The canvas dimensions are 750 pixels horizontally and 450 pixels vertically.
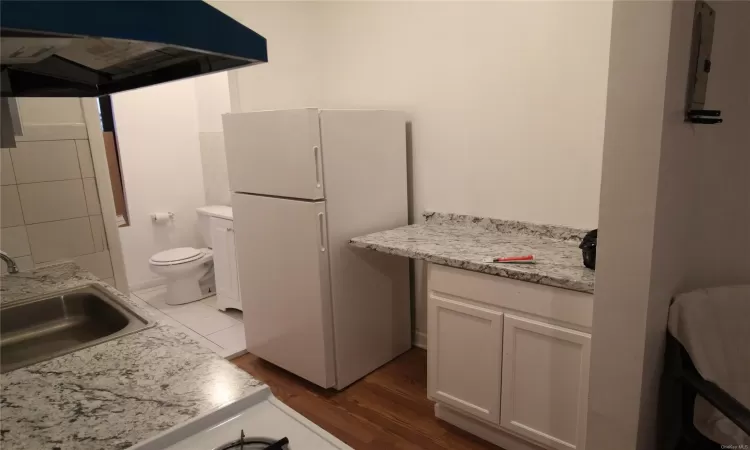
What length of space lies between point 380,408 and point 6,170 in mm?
2048

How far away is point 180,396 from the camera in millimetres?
967

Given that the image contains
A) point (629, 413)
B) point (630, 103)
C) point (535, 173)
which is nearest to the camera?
point (630, 103)

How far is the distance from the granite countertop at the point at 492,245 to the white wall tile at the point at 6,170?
5.10ft

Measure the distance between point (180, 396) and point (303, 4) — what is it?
2.71 m

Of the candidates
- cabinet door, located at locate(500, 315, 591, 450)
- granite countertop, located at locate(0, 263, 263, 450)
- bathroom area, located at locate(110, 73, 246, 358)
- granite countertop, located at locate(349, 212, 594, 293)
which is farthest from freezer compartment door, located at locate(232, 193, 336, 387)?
granite countertop, located at locate(0, 263, 263, 450)

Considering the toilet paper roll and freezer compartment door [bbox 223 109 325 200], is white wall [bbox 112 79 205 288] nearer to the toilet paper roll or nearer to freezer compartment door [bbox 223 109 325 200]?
the toilet paper roll

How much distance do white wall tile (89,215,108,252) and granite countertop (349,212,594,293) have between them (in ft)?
4.13

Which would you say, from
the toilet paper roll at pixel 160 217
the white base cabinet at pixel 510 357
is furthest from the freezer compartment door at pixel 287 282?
the toilet paper roll at pixel 160 217

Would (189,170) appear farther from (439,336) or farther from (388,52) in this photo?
(439,336)

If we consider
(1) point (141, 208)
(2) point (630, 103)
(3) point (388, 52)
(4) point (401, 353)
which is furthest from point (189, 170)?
(2) point (630, 103)

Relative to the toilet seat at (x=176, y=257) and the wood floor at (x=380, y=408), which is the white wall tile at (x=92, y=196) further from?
the toilet seat at (x=176, y=257)

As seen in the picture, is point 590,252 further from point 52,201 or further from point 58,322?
point 52,201

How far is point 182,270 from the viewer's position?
3648 mm

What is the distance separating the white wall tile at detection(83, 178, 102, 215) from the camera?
7.42 ft
